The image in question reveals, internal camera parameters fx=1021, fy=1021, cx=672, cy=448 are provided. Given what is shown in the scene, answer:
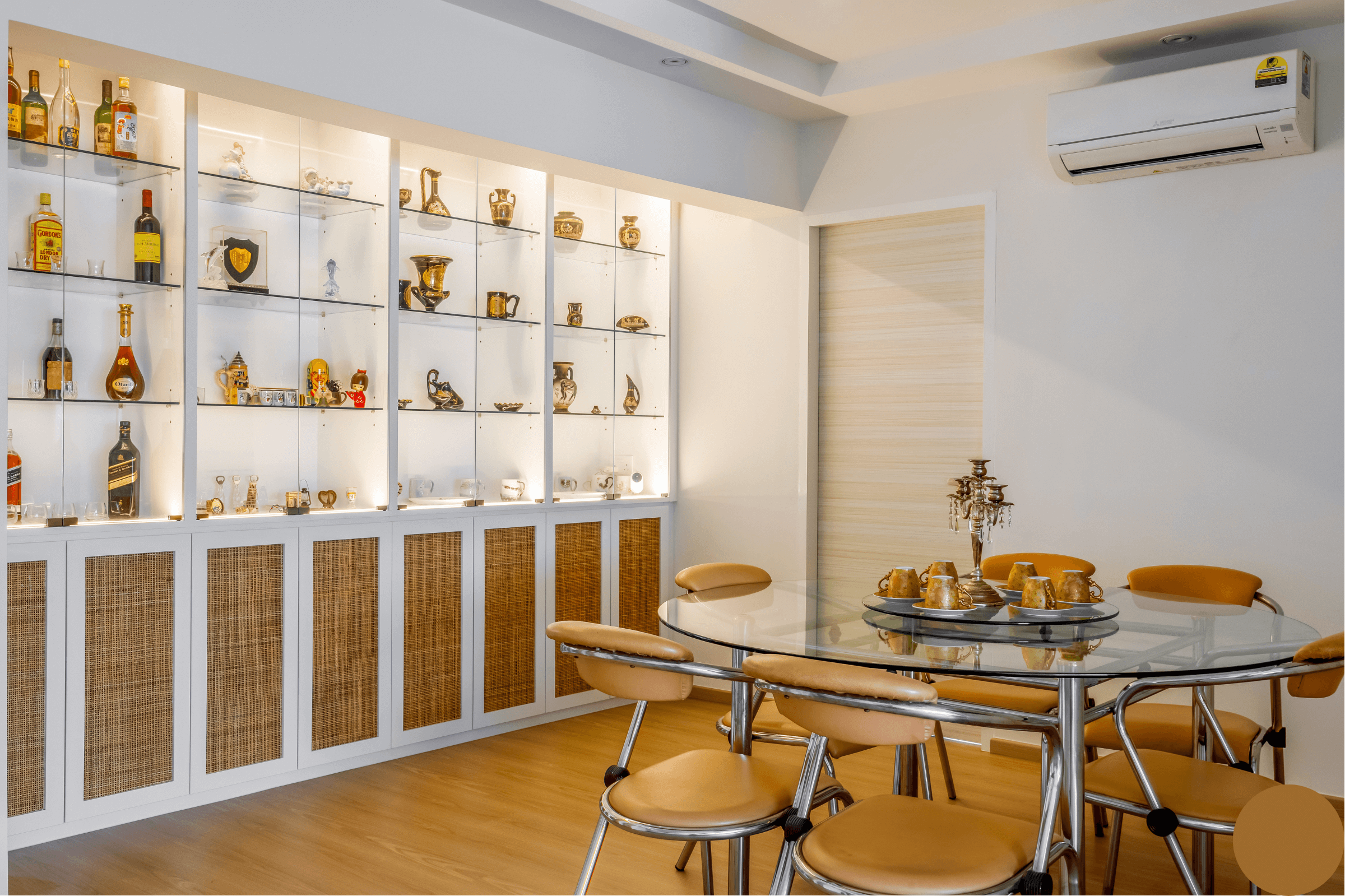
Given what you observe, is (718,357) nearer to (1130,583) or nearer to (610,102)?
(610,102)

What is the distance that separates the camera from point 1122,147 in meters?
3.85

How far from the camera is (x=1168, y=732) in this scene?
9.69 ft

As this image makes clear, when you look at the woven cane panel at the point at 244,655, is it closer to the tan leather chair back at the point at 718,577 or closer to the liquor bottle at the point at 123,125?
the liquor bottle at the point at 123,125

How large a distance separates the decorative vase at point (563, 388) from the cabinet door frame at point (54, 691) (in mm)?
2285

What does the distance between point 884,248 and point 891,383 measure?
25.5 inches

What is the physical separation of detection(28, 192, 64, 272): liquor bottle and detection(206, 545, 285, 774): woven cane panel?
3.64 ft

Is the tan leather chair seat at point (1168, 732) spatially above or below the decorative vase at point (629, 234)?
below

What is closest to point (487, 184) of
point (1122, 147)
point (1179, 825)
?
point (1122, 147)

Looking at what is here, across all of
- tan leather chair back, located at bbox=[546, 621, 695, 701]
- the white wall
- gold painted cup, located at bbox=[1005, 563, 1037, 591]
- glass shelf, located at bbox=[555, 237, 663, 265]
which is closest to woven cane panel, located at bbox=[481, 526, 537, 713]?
glass shelf, located at bbox=[555, 237, 663, 265]

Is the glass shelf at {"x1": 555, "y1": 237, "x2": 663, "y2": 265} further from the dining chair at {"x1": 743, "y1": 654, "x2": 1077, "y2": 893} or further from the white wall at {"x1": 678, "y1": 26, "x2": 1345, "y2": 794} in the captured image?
the dining chair at {"x1": 743, "y1": 654, "x2": 1077, "y2": 893}

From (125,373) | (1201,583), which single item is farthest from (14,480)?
(1201,583)

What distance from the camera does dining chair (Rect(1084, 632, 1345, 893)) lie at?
227 cm

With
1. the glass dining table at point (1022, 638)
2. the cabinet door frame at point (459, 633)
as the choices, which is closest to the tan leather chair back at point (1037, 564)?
the glass dining table at point (1022, 638)

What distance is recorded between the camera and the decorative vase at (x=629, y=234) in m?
5.31
